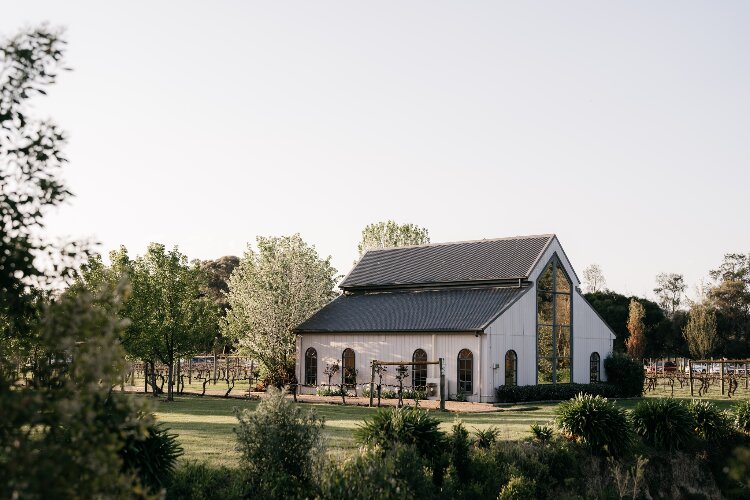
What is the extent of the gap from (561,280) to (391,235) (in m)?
32.6

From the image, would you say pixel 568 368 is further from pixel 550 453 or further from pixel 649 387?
pixel 550 453

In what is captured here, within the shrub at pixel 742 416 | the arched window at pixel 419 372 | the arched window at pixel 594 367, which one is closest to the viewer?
the shrub at pixel 742 416

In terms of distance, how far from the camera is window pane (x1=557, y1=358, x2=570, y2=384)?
38003 millimetres

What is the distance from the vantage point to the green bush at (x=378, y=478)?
13.6 m

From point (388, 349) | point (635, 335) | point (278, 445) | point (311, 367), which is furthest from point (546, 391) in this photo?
point (635, 335)

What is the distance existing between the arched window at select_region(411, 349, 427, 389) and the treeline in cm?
3485

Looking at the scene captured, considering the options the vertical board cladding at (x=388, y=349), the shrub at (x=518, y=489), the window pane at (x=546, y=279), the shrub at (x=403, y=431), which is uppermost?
the window pane at (x=546, y=279)

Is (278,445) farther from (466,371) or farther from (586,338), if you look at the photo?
(586,338)

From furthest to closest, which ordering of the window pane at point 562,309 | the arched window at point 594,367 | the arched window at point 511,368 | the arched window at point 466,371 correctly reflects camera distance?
1. the arched window at point 594,367
2. the window pane at point 562,309
3. the arched window at point 511,368
4. the arched window at point 466,371

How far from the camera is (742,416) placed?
82.4 feet

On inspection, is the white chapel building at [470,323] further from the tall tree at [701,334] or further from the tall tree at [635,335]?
the tall tree at [635,335]

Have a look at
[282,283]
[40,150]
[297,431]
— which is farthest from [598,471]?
[282,283]

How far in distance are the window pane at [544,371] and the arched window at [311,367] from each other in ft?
34.6

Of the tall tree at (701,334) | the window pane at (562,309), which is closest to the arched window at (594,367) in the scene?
the window pane at (562,309)
